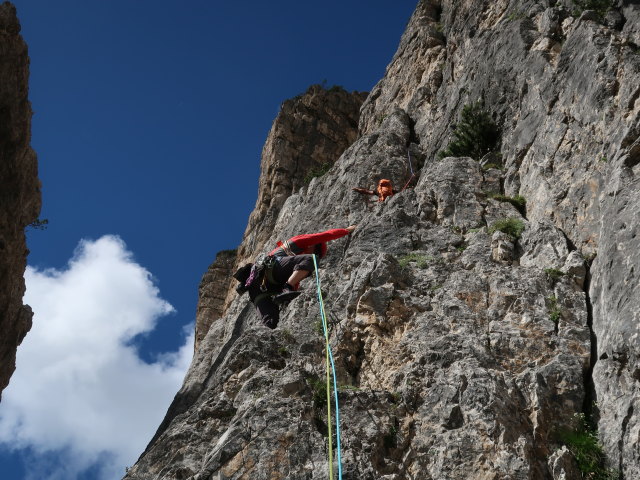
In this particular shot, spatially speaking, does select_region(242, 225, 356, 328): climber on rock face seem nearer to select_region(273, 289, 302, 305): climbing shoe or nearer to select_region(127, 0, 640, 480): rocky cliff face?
select_region(273, 289, 302, 305): climbing shoe

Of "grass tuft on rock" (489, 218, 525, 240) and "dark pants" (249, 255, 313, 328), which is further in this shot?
"dark pants" (249, 255, 313, 328)

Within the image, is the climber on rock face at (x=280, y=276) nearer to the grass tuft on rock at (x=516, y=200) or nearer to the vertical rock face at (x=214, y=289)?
the grass tuft on rock at (x=516, y=200)

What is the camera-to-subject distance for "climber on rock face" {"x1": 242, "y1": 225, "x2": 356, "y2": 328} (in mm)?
13562

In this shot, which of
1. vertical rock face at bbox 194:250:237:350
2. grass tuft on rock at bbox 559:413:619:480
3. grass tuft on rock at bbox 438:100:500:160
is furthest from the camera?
vertical rock face at bbox 194:250:237:350

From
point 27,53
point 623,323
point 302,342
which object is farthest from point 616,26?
point 27,53

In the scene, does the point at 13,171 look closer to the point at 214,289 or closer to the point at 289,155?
the point at 289,155

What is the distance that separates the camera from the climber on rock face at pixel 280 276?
44.5ft

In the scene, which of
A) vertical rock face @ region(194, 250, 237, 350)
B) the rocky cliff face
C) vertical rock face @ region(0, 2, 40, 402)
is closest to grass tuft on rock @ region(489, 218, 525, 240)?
the rocky cliff face

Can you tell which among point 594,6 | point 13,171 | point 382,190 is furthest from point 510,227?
point 13,171

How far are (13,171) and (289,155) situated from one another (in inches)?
625

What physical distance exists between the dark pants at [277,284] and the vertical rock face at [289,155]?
58.0 ft

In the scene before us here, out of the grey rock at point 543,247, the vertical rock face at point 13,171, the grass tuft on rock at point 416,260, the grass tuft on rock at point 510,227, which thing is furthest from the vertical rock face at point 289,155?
the grey rock at point 543,247

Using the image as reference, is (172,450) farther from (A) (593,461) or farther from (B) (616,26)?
(B) (616,26)

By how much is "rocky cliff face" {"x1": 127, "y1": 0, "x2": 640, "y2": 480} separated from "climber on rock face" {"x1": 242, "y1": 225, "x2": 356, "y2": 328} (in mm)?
465
